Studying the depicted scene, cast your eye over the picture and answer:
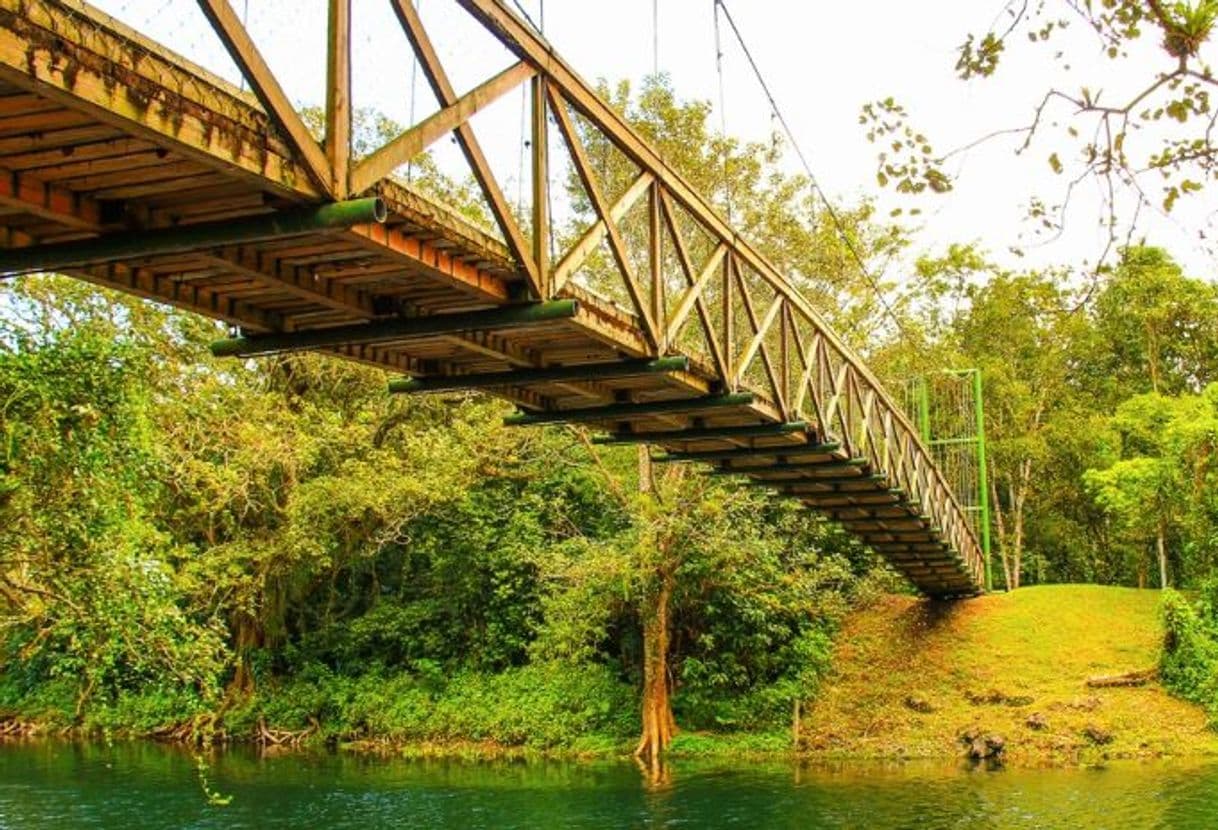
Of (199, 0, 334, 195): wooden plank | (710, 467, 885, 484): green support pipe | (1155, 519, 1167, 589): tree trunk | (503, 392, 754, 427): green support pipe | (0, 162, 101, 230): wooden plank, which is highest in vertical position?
(199, 0, 334, 195): wooden plank

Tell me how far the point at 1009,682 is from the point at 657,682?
548cm

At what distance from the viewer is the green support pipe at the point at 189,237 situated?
4344mm

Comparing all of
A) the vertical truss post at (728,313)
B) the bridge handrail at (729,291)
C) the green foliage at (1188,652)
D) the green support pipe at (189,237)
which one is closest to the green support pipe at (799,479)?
the bridge handrail at (729,291)

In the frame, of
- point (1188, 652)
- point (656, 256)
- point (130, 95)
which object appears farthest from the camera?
point (1188, 652)

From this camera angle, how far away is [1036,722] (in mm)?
17984

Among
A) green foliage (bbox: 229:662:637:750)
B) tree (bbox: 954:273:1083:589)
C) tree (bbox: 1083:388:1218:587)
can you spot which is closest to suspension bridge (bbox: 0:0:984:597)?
green foliage (bbox: 229:662:637:750)

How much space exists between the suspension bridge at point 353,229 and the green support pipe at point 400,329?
12mm

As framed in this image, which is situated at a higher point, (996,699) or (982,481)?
(982,481)

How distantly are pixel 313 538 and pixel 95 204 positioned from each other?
55.0 feet

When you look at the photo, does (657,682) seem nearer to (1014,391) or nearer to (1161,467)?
(1161,467)

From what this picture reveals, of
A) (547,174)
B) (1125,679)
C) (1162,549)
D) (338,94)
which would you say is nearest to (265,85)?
(338,94)

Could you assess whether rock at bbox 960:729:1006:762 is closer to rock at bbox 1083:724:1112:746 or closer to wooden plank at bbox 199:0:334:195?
rock at bbox 1083:724:1112:746

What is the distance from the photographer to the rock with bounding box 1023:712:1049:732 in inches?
704

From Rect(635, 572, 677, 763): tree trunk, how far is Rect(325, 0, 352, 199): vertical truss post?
1529 cm
